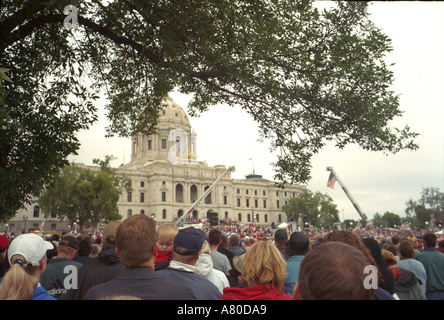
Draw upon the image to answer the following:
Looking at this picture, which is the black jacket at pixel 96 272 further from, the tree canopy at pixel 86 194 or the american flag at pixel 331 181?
the tree canopy at pixel 86 194

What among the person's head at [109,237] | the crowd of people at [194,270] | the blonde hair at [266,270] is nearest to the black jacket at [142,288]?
the crowd of people at [194,270]

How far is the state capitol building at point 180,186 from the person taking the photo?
8462 cm

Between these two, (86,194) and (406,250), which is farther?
(86,194)

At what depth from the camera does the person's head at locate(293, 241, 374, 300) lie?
5.65ft

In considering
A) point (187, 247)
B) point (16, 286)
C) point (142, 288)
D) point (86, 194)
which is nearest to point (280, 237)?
point (187, 247)

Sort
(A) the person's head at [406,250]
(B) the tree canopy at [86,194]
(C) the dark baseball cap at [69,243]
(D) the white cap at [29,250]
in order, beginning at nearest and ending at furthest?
(D) the white cap at [29,250] < (C) the dark baseball cap at [69,243] < (A) the person's head at [406,250] < (B) the tree canopy at [86,194]

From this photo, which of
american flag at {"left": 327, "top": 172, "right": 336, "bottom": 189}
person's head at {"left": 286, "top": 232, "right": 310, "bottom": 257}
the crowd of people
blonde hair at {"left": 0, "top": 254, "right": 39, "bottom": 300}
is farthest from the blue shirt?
american flag at {"left": 327, "top": 172, "right": 336, "bottom": 189}

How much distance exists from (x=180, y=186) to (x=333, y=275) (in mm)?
90653

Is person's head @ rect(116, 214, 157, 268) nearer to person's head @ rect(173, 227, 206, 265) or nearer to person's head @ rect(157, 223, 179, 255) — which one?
person's head @ rect(173, 227, 206, 265)

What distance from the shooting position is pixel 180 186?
91500 millimetres

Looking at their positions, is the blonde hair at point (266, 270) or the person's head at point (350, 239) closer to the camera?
the blonde hair at point (266, 270)

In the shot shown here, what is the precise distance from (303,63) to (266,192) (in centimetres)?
9818

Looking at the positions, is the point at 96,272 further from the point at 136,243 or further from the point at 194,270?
the point at 136,243

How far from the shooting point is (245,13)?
25.0ft
